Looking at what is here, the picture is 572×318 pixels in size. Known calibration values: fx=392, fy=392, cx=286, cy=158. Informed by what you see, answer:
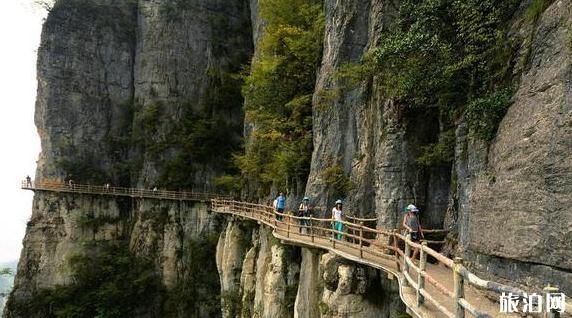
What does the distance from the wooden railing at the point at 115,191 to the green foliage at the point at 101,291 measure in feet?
17.0

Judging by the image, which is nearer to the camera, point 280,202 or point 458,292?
point 458,292

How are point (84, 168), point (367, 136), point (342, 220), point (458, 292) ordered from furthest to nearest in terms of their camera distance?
1. point (84, 168)
2. point (367, 136)
3. point (342, 220)
4. point (458, 292)

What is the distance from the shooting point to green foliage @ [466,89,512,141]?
704 centimetres

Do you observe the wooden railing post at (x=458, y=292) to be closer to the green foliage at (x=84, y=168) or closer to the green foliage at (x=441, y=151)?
the green foliage at (x=441, y=151)

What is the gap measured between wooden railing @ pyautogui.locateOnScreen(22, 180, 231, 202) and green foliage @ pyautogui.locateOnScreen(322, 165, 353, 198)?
68.0 feet

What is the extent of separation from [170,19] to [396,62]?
111 feet

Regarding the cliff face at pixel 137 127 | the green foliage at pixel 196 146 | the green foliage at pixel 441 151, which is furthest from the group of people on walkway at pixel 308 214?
the green foliage at pixel 196 146

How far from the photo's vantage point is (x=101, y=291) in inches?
1217

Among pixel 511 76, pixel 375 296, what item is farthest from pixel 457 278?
pixel 375 296

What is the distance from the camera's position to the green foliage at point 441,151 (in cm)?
988

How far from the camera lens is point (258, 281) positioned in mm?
18031

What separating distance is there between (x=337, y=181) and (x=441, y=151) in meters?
4.97

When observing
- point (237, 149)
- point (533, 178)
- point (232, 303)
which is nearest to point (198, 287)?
point (232, 303)

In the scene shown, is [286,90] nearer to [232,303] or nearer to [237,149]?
[232,303]
